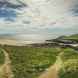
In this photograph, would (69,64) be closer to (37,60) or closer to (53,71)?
(53,71)

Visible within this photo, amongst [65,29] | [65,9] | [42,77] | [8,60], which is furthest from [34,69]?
[65,9]

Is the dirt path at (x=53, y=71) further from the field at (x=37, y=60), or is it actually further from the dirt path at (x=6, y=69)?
the dirt path at (x=6, y=69)

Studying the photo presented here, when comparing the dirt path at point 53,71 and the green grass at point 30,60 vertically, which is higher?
the green grass at point 30,60

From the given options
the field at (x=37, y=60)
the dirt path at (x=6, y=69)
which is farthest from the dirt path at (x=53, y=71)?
the dirt path at (x=6, y=69)

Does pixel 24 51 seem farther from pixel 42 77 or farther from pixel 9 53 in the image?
pixel 42 77

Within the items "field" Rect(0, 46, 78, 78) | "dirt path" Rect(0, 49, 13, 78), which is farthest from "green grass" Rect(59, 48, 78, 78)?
"dirt path" Rect(0, 49, 13, 78)

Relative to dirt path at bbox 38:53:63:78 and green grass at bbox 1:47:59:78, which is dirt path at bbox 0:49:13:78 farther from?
dirt path at bbox 38:53:63:78

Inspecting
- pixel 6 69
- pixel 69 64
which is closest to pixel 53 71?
pixel 69 64
